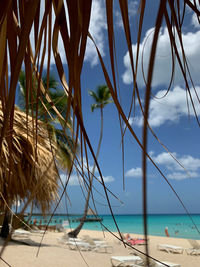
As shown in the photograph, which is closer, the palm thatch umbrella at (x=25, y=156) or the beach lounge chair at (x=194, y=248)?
the palm thatch umbrella at (x=25, y=156)

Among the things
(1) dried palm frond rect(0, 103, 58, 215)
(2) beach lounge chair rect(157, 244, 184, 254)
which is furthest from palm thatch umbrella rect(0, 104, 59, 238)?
(2) beach lounge chair rect(157, 244, 184, 254)

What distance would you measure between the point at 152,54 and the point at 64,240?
14.2 metres

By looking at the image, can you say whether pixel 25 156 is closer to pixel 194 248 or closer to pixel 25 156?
pixel 25 156

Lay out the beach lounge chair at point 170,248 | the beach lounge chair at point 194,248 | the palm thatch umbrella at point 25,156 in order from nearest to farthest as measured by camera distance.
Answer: the palm thatch umbrella at point 25,156, the beach lounge chair at point 194,248, the beach lounge chair at point 170,248

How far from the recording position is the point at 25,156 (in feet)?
12.2

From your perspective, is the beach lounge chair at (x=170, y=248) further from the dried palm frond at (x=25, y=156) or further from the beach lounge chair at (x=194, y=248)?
the dried palm frond at (x=25, y=156)

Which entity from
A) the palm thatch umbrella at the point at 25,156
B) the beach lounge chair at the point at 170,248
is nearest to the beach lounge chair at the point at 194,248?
the beach lounge chair at the point at 170,248

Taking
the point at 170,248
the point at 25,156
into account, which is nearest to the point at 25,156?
the point at 25,156

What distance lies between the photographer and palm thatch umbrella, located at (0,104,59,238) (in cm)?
43

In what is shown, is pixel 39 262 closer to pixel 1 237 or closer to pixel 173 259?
pixel 1 237

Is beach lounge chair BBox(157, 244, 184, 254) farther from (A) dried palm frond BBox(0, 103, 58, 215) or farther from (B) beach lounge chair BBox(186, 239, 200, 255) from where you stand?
(A) dried palm frond BBox(0, 103, 58, 215)

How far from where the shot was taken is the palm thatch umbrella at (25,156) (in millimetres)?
433

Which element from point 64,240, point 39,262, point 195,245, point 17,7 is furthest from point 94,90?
point 17,7

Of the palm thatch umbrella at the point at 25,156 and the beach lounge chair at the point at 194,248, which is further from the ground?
the palm thatch umbrella at the point at 25,156
